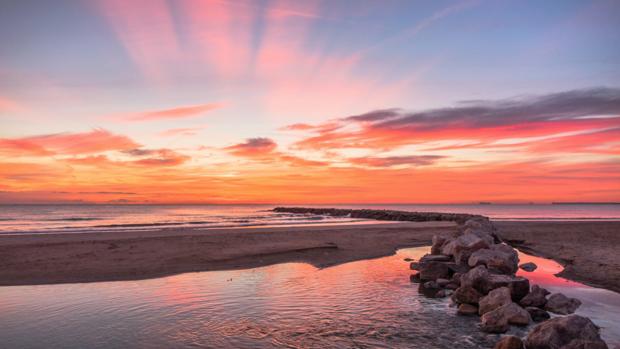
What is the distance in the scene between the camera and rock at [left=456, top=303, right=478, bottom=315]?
11445 mm

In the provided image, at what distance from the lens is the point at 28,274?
656 inches

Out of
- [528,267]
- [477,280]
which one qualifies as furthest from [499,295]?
[528,267]

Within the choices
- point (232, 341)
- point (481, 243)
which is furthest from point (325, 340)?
point (481, 243)

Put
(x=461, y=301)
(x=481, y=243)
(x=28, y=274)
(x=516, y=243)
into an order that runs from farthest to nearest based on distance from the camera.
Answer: (x=516, y=243) → (x=481, y=243) → (x=28, y=274) → (x=461, y=301)

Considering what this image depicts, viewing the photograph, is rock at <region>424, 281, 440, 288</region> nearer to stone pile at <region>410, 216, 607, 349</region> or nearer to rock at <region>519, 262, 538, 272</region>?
stone pile at <region>410, 216, 607, 349</region>

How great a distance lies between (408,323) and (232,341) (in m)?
4.36

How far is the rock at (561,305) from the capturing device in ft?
38.4

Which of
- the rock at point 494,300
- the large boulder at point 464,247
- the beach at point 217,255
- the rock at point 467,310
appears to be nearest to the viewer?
the rock at point 494,300

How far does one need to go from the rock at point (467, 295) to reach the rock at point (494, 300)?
0.66 m

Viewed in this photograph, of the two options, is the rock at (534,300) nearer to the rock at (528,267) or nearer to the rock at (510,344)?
the rock at (510,344)

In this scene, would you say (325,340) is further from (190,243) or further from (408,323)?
(190,243)

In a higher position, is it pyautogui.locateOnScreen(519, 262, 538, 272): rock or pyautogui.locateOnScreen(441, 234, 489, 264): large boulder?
pyautogui.locateOnScreen(441, 234, 489, 264): large boulder

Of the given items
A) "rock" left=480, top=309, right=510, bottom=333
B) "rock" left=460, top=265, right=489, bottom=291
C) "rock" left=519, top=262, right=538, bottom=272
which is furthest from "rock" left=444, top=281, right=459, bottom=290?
"rock" left=519, top=262, right=538, bottom=272

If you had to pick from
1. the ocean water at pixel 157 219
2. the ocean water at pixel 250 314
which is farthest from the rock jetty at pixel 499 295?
the ocean water at pixel 157 219
